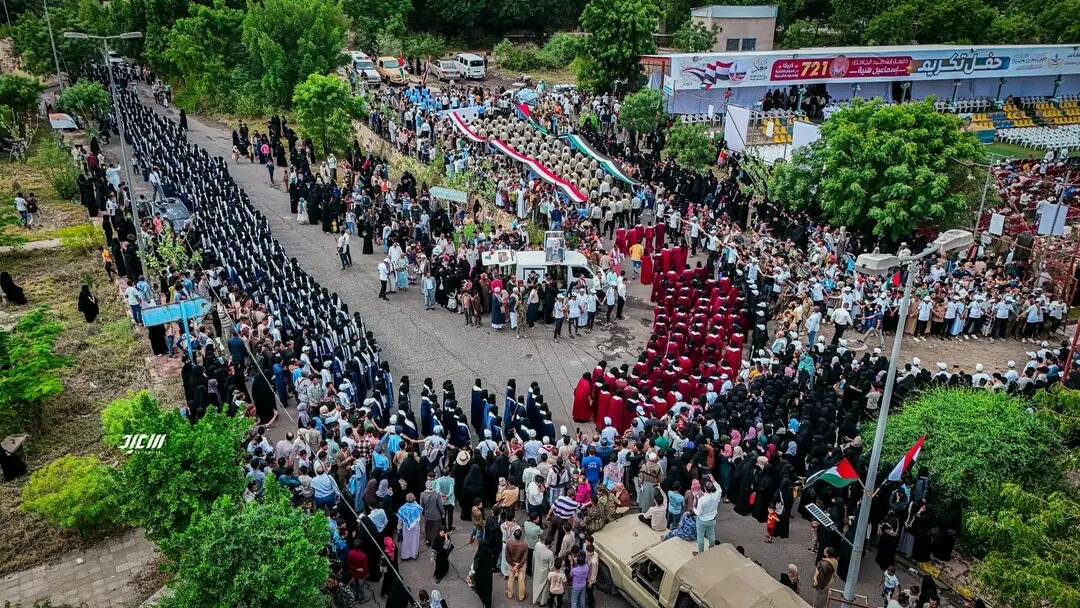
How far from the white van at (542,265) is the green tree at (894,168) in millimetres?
8387

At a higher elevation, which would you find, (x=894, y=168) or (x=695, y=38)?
(x=695, y=38)

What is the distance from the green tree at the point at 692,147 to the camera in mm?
27719

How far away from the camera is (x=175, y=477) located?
30.5ft

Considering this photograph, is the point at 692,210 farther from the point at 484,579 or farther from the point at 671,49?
the point at 671,49

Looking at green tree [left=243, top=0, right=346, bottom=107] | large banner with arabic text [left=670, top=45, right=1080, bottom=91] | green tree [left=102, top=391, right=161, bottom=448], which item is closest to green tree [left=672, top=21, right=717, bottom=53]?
large banner with arabic text [left=670, top=45, right=1080, bottom=91]

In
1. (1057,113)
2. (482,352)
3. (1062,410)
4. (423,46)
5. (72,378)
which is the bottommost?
(72,378)

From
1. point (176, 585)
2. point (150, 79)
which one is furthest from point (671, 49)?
point (176, 585)

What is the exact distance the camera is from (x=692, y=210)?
22.2 m

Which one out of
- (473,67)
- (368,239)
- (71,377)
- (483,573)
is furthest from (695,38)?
(483,573)

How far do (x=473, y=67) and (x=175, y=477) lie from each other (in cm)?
Result: 3375

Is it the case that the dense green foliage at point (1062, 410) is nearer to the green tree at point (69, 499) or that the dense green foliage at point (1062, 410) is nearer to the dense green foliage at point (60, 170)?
the green tree at point (69, 499)

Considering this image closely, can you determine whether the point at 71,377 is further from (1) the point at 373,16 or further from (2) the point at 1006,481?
(1) the point at 373,16

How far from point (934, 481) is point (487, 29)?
4278cm

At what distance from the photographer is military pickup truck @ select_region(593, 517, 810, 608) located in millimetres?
9273
